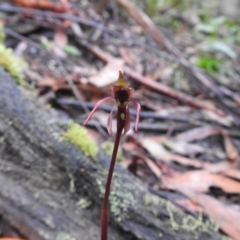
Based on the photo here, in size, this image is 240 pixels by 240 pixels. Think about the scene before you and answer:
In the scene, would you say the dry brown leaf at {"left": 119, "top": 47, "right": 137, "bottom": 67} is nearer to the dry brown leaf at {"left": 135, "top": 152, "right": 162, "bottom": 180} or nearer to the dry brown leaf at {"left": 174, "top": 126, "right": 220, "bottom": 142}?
the dry brown leaf at {"left": 174, "top": 126, "right": 220, "bottom": 142}

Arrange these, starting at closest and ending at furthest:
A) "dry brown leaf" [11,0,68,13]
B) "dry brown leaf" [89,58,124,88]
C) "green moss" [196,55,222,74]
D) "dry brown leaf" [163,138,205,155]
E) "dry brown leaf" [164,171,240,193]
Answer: "dry brown leaf" [164,171,240,193] < "dry brown leaf" [163,138,205,155] < "dry brown leaf" [89,58,124,88] < "dry brown leaf" [11,0,68,13] < "green moss" [196,55,222,74]

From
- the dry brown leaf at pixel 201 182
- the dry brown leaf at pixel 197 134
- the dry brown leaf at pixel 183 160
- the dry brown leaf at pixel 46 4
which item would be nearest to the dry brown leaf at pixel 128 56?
the dry brown leaf at pixel 46 4

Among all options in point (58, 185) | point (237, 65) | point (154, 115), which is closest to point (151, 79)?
point (154, 115)

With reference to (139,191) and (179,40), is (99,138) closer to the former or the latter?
(139,191)

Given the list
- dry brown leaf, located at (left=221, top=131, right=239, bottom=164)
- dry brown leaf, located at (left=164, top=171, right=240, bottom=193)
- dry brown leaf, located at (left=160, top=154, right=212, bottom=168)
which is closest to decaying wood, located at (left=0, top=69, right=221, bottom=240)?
dry brown leaf, located at (left=164, top=171, right=240, bottom=193)

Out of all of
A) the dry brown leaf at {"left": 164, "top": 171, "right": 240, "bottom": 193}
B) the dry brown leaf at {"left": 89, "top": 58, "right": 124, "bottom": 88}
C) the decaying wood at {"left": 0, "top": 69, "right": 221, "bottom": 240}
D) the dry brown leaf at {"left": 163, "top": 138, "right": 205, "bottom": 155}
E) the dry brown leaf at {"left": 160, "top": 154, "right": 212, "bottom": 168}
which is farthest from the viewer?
the dry brown leaf at {"left": 89, "top": 58, "right": 124, "bottom": 88}

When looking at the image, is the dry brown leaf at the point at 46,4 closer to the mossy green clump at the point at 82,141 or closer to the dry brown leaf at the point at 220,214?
the mossy green clump at the point at 82,141

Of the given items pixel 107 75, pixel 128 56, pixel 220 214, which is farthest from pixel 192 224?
pixel 128 56

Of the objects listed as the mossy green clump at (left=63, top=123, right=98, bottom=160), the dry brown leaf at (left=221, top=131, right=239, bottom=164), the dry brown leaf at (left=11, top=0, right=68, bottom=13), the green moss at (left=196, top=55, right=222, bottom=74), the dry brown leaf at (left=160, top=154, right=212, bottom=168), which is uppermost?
the green moss at (left=196, top=55, right=222, bottom=74)

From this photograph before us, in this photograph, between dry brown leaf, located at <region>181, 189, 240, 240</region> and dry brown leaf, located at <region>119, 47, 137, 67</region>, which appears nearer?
dry brown leaf, located at <region>181, 189, 240, 240</region>

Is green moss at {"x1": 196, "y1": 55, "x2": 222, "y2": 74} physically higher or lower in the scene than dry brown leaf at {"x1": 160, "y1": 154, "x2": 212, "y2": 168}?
higher
